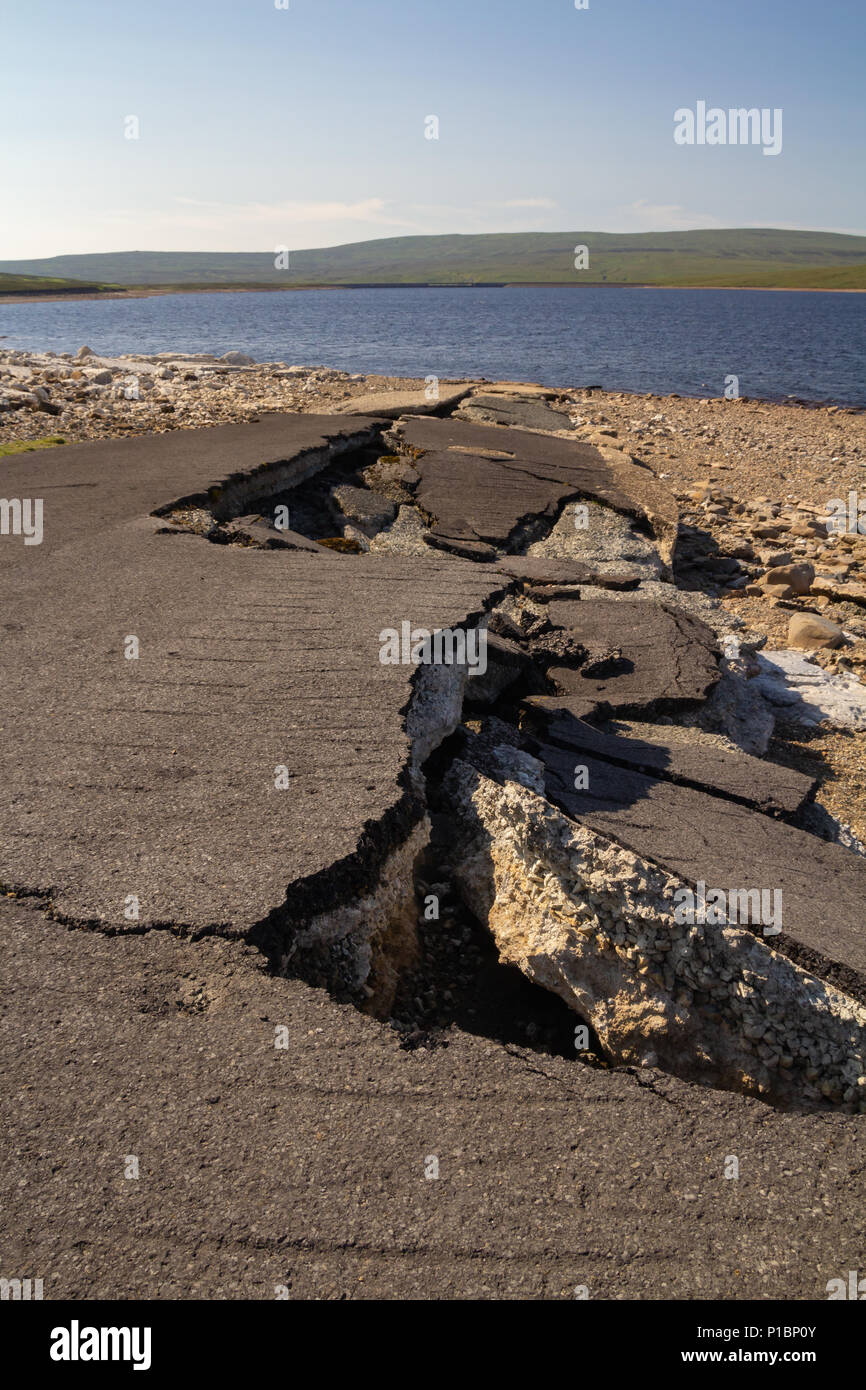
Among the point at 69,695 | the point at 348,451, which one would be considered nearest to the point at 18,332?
the point at 348,451

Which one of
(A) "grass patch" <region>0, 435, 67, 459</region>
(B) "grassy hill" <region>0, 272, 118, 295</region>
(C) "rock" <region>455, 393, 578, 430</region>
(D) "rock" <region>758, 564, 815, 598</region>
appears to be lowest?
(D) "rock" <region>758, 564, 815, 598</region>

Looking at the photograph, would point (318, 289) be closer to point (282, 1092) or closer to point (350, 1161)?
point (282, 1092)

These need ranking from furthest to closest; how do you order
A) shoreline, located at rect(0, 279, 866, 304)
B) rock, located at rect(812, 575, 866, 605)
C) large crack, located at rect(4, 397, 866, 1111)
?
1. shoreline, located at rect(0, 279, 866, 304)
2. rock, located at rect(812, 575, 866, 605)
3. large crack, located at rect(4, 397, 866, 1111)

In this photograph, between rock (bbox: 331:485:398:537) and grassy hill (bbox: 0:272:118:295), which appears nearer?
rock (bbox: 331:485:398:537)

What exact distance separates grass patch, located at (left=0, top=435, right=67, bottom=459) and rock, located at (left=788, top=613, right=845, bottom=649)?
28.1ft

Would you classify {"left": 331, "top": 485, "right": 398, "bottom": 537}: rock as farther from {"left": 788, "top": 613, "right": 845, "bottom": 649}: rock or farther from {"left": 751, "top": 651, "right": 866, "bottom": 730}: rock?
{"left": 788, "top": 613, "right": 845, "bottom": 649}: rock

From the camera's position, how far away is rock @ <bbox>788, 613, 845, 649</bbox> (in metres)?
8.79

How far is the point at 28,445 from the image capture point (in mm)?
10820

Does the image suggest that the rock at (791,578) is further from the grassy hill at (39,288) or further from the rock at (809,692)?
the grassy hill at (39,288)

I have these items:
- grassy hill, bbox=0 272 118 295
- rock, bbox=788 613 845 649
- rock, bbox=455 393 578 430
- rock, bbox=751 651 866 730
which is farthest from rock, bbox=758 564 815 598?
grassy hill, bbox=0 272 118 295

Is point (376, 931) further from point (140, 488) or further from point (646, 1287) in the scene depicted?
point (140, 488)

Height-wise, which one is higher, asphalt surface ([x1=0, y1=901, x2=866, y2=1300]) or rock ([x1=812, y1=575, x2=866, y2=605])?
rock ([x1=812, y1=575, x2=866, y2=605])

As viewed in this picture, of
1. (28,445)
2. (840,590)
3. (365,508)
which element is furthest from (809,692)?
(28,445)
